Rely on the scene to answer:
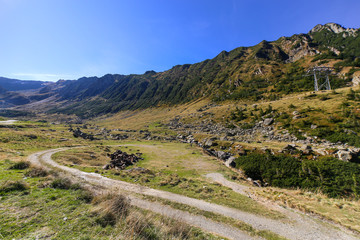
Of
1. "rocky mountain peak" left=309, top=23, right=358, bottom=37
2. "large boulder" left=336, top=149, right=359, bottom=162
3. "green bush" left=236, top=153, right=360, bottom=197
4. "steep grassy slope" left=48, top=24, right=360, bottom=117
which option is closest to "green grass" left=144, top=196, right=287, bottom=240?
"green bush" left=236, top=153, right=360, bottom=197

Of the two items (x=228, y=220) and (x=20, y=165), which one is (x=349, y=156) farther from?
(x=20, y=165)

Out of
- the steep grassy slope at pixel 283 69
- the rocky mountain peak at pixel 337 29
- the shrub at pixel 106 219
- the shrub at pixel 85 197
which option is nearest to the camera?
the shrub at pixel 106 219

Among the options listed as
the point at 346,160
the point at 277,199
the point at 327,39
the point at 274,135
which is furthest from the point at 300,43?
the point at 277,199

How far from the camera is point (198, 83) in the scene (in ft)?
638

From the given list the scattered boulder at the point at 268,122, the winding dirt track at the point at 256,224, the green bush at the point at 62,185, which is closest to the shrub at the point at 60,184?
the green bush at the point at 62,185

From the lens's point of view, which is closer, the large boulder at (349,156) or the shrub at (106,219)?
the shrub at (106,219)

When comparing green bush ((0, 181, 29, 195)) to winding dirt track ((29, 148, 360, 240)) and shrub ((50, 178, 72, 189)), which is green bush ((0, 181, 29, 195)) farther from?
winding dirt track ((29, 148, 360, 240))

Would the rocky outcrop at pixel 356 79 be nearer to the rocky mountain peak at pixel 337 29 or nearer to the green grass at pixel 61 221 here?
the green grass at pixel 61 221

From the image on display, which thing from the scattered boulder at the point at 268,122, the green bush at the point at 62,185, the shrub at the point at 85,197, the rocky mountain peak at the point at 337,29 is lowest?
the green bush at the point at 62,185

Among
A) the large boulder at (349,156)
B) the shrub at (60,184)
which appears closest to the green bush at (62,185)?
the shrub at (60,184)

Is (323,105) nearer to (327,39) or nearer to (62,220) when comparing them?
(62,220)

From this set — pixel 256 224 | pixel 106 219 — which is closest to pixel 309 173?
pixel 256 224

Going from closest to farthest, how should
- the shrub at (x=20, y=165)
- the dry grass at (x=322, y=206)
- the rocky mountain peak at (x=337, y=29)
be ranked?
1. the dry grass at (x=322, y=206)
2. the shrub at (x=20, y=165)
3. the rocky mountain peak at (x=337, y=29)

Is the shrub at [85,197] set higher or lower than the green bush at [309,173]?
higher
